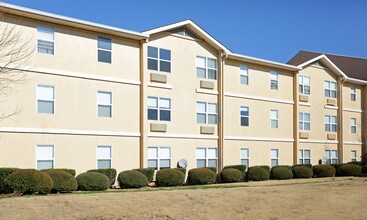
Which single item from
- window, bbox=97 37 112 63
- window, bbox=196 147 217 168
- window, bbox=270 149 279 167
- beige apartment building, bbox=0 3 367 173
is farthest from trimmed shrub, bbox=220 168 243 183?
window, bbox=97 37 112 63

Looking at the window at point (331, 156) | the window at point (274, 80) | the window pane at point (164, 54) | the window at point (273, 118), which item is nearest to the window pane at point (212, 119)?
the window pane at point (164, 54)

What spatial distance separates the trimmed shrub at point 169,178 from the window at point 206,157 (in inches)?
146

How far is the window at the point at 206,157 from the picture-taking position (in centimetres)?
3150

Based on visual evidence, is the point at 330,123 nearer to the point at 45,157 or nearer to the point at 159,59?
the point at 159,59

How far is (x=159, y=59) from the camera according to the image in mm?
29641

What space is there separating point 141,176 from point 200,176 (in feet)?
13.4

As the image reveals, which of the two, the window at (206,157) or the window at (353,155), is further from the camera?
the window at (353,155)

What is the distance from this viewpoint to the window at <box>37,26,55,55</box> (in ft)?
80.8

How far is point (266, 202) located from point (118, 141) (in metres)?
10.4

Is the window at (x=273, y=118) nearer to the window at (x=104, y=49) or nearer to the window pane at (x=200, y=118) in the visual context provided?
the window pane at (x=200, y=118)

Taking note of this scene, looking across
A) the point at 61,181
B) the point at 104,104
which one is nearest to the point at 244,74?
the point at 104,104

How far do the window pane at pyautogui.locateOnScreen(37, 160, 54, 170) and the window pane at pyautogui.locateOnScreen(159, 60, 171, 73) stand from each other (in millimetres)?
8500

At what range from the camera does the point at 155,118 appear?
29203mm

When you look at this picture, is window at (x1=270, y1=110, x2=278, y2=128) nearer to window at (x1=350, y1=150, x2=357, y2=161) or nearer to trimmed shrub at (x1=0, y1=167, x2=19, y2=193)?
window at (x1=350, y1=150, x2=357, y2=161)
